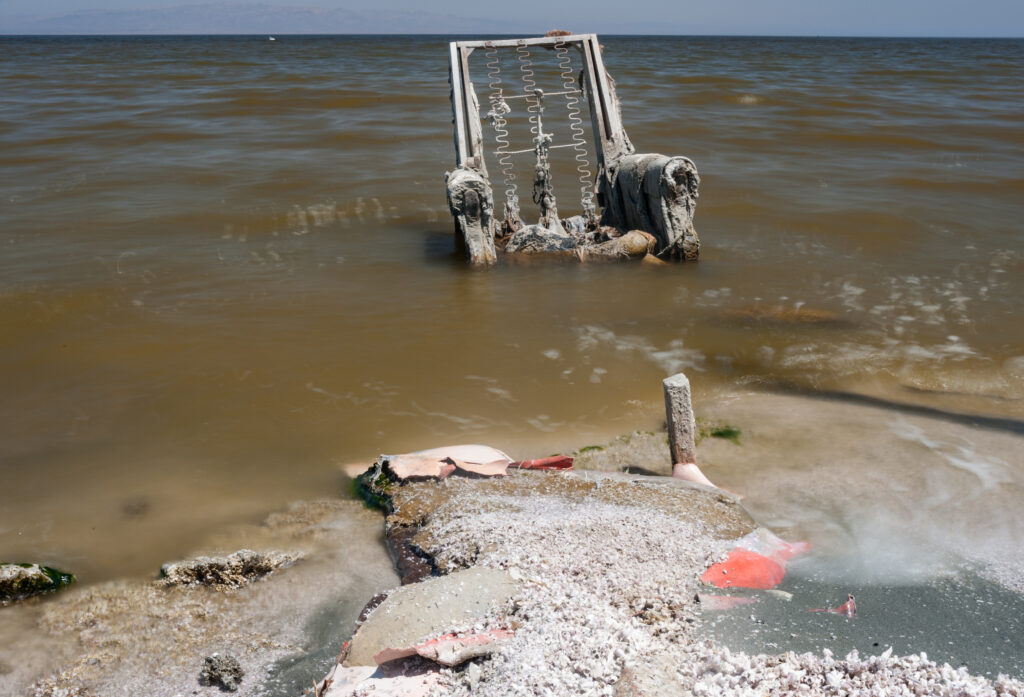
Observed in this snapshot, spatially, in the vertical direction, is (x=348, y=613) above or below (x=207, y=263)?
below

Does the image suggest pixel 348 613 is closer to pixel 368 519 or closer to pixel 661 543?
pixel 368 519

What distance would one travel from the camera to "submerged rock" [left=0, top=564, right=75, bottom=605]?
Result: 4168 millimetres

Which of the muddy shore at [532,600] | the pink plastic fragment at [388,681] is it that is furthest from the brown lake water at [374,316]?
the pink plastic fragment at [388,681]

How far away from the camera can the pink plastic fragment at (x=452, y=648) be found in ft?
10.3

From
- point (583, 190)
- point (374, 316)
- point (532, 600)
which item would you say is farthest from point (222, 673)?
point (583, 190)

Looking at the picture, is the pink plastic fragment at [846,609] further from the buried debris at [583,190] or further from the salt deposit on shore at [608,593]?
the buried debris at [583,190]

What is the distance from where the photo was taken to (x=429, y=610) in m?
3.48

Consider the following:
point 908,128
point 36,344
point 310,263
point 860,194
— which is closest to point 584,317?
point 310,263

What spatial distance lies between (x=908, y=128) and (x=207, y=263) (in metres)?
16.2

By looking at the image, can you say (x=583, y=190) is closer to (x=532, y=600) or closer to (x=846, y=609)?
(x=846, y=609)

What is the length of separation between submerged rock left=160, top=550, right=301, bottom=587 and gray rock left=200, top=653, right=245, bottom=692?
662 millimetres

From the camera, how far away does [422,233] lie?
11.0m

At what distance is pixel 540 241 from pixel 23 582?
21.2ft

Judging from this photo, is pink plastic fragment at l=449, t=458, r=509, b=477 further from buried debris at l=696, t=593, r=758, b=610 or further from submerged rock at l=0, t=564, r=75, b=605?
submerged rock at l=0, t=564, r=75, b=605
